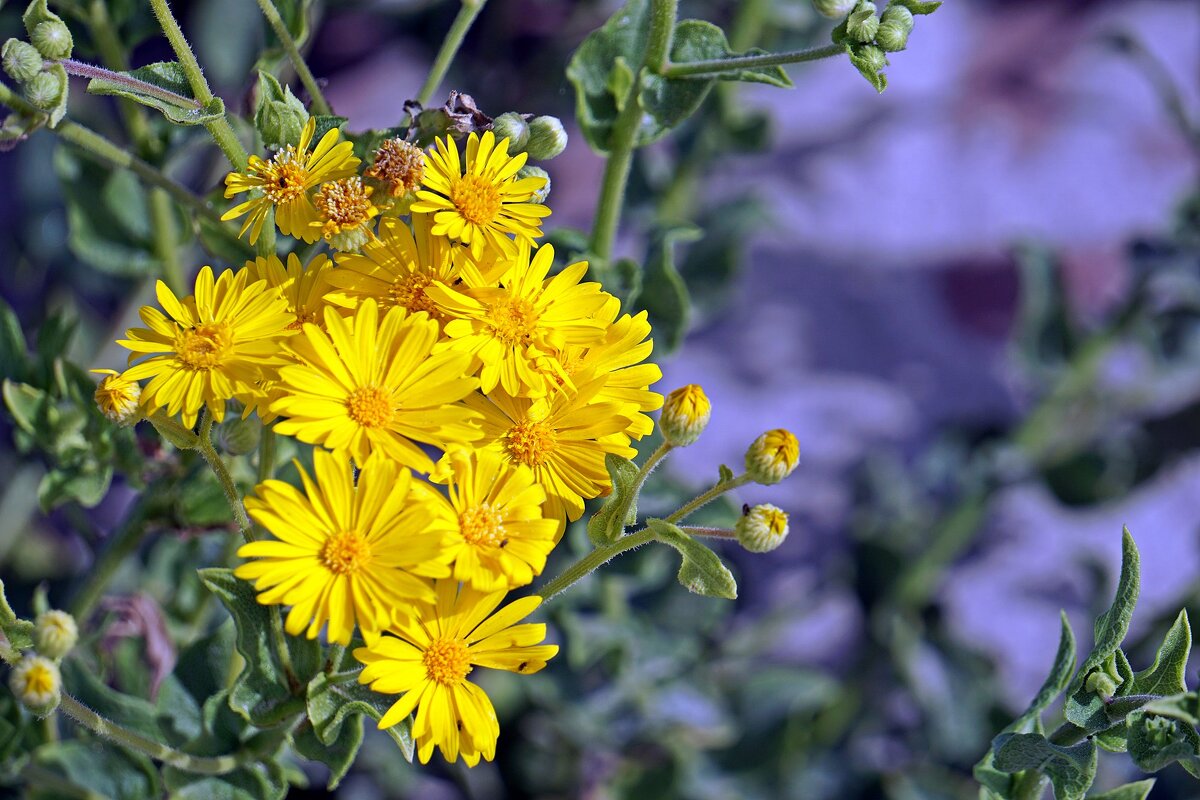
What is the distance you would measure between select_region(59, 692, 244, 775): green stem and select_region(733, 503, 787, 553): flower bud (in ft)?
3.13

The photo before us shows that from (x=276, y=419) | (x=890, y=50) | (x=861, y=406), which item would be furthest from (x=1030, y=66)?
(x=276, y=419)

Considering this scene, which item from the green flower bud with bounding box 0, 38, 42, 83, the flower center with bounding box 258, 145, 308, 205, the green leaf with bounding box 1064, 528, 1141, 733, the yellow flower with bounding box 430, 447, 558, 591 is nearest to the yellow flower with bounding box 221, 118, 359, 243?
the flower center with bounding box 258, 145, 308, 205

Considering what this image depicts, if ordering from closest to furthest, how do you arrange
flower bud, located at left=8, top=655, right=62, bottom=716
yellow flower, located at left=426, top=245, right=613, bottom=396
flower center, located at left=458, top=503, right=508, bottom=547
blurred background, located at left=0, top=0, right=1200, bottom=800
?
flower bud, located at left=8, top=655, right=62, bottom=716 → flower center, located at left=458, top=503, right=508, bottom=547 → yellow flower, located at left=426, top=245, right=613, bottom=396 → blurred background, located at left=0, top=0, right=1200, bottom=800

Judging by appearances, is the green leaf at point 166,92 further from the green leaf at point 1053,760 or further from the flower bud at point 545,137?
the green leaf at point 1053,760

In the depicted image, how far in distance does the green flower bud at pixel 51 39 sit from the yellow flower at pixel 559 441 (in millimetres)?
811

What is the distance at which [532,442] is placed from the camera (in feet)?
6.18

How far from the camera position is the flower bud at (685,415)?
177 cm

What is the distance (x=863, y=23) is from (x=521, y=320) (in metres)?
0.73

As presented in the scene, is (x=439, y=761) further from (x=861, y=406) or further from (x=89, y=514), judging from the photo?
(x=861, y=406)

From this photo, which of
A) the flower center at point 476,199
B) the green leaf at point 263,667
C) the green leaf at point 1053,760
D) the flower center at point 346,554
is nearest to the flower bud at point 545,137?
the flower center at point 476,199

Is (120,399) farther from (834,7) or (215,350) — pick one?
(834,7)

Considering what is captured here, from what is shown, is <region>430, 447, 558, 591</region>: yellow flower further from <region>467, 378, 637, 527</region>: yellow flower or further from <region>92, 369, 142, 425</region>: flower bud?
<region>92, 369, 142, 425</region>: flower bud

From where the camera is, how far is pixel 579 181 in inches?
175

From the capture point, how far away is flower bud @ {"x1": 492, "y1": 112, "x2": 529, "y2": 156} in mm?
1963
